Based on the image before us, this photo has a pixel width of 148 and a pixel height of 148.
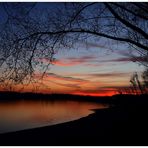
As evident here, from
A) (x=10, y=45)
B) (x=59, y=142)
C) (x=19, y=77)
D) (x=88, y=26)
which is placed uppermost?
(x=88, y=26)

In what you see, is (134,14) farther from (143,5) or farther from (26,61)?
(26,61)

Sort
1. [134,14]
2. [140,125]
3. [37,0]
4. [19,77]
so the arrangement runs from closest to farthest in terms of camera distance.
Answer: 1. [37,0]
2. [19,77]
3. [134,14]
4. [140,125]

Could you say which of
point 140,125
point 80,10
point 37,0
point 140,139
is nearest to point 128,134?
point 140,139

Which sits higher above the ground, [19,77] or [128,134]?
[19,77]

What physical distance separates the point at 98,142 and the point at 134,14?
469cm

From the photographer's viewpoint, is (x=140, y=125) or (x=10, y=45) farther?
(x=140, y=125)

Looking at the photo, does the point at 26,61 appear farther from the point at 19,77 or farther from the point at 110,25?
the point at 110,25

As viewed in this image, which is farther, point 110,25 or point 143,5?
point 110,25

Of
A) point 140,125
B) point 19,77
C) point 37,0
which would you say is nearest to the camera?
point 37,0

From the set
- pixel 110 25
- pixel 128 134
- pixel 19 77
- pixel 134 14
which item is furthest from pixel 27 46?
pixel 128 134

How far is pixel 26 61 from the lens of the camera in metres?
10.0

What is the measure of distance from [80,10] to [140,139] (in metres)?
4.90

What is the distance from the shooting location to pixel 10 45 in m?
9.84

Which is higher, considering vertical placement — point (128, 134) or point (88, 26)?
point (88, 26)
